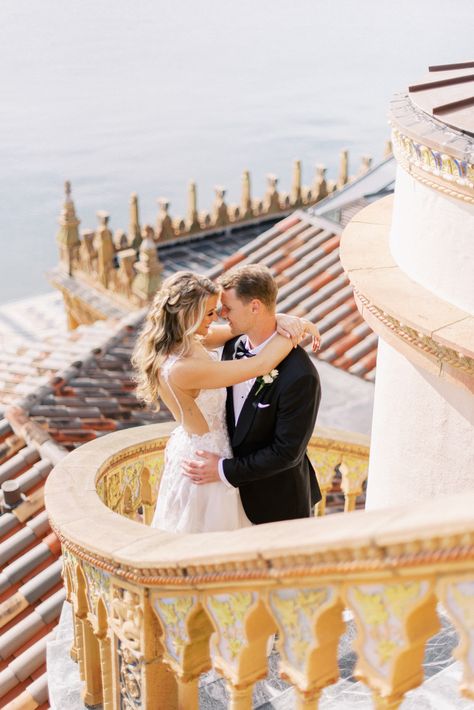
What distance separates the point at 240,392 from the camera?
4.19 metres

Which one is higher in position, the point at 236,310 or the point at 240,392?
the point at 236,310

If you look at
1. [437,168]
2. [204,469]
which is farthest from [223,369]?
[437,168]

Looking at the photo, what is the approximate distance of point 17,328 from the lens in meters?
37.2

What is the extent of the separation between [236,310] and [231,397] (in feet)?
1.66

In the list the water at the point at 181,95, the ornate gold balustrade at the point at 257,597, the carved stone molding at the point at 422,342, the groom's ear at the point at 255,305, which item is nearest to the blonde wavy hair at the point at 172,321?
the groom's ear at the point at 255,305

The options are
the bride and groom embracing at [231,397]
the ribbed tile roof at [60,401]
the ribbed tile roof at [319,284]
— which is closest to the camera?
the bride and groom embracing at [231,397]

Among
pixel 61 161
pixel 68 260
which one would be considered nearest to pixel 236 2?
pixel 61 161

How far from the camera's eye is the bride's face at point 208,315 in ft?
12.5

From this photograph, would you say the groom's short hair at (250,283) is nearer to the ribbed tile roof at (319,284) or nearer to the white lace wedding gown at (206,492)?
the white lace wedding gown at (206,492)

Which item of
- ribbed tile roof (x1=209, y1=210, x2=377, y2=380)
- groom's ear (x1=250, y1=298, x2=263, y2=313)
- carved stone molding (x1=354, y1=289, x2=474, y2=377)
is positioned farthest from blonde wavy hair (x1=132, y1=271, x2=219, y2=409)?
ribbed tile roof (x1=209, y1=210, x2=377, y2=380)

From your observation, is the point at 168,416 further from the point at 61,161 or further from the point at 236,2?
the point at 236,2

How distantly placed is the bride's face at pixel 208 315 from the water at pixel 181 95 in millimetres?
37736

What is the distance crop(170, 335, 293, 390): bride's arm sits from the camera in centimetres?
389

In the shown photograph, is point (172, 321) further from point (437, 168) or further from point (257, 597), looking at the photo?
point (257, 597)
